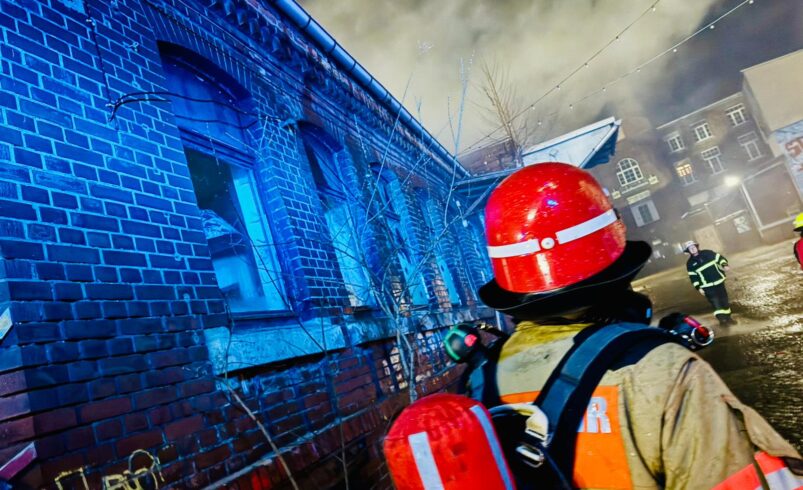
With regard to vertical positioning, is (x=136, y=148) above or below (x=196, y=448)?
above

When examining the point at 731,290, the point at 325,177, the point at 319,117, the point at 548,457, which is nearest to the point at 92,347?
the point at 548,457

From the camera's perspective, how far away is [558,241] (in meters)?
1.35

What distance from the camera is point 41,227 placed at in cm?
185

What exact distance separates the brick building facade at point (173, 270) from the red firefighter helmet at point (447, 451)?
1516 millimetres

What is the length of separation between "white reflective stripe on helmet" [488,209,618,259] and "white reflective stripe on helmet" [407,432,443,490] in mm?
764

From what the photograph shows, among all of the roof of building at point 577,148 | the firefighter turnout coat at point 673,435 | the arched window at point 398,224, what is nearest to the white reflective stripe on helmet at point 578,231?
the firefighter turnout coat at point 673,435

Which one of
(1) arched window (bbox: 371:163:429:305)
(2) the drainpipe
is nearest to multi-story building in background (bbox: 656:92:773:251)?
(1) arched window (bbox: 371:163:429:305)

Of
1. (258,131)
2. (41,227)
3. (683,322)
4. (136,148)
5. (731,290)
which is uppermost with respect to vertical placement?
(258,131)

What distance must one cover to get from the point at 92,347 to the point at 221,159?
2046mm

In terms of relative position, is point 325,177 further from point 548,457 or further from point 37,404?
point 548,457

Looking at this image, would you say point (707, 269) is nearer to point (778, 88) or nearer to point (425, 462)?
point (425, 462)

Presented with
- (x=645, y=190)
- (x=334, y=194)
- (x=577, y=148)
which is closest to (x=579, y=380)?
(x=334, y=194)

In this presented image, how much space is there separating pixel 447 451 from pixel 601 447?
53cm

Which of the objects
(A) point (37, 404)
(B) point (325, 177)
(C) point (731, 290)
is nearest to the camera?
(A) point (37, 404)
